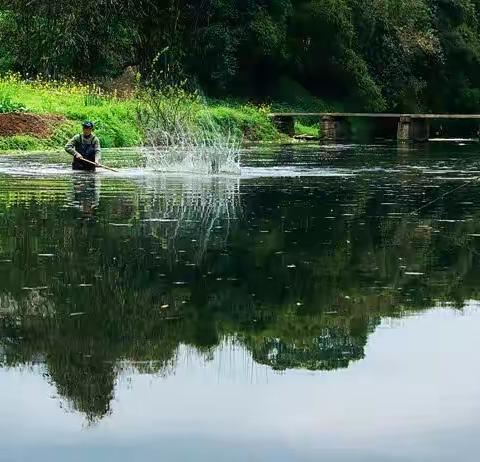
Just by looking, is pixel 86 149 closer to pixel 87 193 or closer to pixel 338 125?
pixel 87 193

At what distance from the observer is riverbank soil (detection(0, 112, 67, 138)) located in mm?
38031

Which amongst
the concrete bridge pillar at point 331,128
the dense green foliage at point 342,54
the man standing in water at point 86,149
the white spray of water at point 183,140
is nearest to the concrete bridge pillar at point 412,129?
the concrete bridge pillar at point 331,128

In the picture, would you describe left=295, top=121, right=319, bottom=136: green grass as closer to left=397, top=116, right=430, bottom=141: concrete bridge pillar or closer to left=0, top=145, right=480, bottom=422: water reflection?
left=397, top=116, right=430, bottom=141: concrete bridge pillar

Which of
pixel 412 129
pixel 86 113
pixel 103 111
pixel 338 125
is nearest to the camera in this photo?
pixel 86 113

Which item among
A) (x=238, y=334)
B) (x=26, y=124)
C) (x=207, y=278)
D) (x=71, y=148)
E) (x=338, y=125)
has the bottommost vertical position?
(x=338, y=125)

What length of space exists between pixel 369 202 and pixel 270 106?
45.7 metres

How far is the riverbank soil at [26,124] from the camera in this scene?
3803cm

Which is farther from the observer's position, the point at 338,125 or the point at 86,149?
the point at 338,125

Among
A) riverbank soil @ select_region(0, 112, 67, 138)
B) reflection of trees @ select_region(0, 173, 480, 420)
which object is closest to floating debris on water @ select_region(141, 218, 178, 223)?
reflection of trees @ select_region(0, 173, 480, 420)

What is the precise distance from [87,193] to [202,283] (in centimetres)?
1072

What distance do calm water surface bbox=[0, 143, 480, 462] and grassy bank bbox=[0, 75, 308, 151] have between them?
21.5 metres

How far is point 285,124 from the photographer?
197 ft

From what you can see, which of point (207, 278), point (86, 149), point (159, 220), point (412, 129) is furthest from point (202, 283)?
point (412, 129)

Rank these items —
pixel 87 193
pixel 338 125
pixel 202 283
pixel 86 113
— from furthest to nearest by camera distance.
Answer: pixel 338 125 < pixel 86 113 < pixel 87 193 < pixel 202 283
